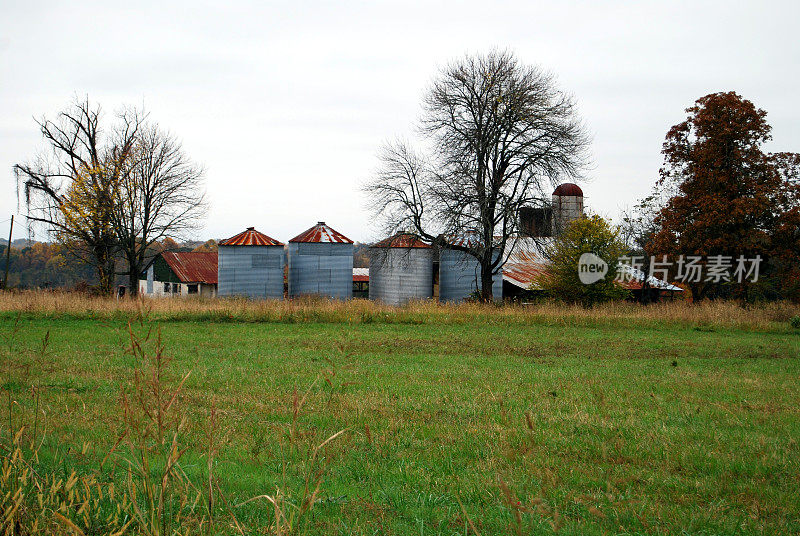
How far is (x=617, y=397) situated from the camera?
7824 mm

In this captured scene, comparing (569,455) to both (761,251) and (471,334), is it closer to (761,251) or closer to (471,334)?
(471,334)

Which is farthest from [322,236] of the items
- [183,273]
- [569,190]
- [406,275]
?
[569,190]

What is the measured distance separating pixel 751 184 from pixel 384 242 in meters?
19.8

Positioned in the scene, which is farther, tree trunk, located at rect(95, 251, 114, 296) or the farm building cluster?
the farm building cluster

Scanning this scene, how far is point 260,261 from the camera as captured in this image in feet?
123

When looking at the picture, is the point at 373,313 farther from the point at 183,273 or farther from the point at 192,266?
the point at 192,266

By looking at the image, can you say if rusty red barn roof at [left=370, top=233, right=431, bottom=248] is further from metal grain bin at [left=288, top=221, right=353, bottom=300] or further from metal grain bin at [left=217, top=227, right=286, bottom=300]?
metal grain bin at [left=217, top=227, right=286, bottom=300]

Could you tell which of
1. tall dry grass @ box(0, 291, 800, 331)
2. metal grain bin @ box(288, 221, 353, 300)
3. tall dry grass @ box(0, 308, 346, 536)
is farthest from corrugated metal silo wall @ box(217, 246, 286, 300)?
tall dry grass @ box(0, 308, 346, 536)

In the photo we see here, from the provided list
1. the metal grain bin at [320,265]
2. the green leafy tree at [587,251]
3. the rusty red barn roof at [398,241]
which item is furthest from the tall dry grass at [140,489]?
the metal grain bin at [320,265]

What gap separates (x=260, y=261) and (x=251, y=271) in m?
0.86

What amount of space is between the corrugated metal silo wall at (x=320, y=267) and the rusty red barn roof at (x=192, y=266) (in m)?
19.3

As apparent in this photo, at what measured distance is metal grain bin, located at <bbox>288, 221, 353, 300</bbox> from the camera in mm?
37812

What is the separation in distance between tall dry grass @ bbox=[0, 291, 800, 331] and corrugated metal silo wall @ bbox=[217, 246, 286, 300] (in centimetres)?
1428

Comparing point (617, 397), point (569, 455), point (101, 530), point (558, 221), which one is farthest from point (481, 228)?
point (101, 530)
